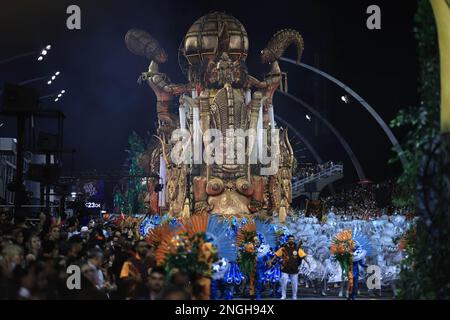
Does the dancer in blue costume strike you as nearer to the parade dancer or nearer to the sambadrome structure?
the parade dancer

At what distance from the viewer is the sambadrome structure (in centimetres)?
4850

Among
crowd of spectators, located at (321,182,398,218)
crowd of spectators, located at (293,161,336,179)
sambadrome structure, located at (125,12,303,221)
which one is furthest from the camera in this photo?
crowd of spectators, located at (293,161,336,179)

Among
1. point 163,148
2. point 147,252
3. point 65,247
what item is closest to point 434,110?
point 147,252

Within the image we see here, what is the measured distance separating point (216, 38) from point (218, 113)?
5724mm

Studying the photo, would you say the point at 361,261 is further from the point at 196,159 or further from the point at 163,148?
the point at 163,148

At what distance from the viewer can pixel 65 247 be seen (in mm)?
16016

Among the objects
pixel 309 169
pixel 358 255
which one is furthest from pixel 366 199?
pixel 358 255

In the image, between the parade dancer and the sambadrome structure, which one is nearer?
the parade dancer

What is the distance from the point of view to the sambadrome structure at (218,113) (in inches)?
1909

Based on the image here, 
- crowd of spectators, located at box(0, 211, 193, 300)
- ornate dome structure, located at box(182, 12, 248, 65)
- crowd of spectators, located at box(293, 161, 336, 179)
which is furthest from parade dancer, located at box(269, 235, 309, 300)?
crowd of spectators, located at box(293, 161, 336, 179)

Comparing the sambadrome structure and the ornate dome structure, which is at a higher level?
the ornate dome structure

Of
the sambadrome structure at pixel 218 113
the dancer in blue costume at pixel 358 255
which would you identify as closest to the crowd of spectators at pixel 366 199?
the sambadrome structure at pixel 218 113
